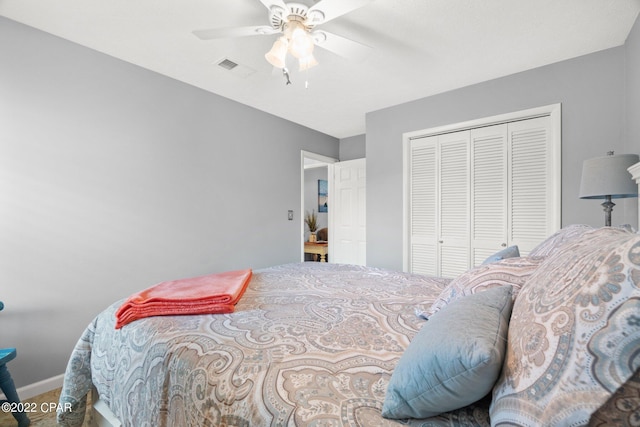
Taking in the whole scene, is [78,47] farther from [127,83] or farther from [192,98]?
[192,98]

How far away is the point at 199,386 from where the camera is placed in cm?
86

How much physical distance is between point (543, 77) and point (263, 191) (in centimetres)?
300

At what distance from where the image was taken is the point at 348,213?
15.0 feet

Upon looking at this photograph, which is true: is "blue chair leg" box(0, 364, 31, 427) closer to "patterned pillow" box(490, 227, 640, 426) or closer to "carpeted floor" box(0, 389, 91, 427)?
"carpeted floor" box(0, 389, 91, 427)

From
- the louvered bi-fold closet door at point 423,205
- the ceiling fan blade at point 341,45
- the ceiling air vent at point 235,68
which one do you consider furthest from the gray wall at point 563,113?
the ceiling air vent at point 235,68

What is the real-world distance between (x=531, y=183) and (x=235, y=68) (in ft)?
9.33

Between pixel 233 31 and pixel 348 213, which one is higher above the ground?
pixel 233 31

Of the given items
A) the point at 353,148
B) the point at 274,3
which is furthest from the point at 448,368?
the point at 353,148

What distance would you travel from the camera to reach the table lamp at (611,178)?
162 cm

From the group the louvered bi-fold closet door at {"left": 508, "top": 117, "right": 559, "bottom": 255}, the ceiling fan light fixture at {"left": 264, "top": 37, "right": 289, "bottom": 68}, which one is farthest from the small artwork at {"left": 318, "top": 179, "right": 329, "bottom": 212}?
the ceiling fan light fixture at {"left": 264, "top": 37, "right": 289, "bottom": 68}

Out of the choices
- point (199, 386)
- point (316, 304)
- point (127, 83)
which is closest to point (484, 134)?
point (316, 304)

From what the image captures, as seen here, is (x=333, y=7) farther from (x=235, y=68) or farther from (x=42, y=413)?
(x=42, y=413)

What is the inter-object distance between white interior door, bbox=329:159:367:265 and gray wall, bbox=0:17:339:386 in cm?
181

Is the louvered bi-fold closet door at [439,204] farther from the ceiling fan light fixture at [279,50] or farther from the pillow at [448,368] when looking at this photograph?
the pillow at [448,368]
